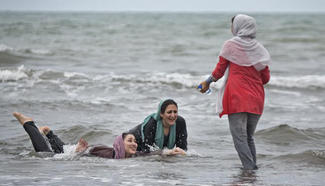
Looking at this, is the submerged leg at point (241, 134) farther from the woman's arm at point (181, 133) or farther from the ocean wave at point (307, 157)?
the ocean wave at point (307, 157)

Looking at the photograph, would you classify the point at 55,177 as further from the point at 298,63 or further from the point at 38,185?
the point at 298,63

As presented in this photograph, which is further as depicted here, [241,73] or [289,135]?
[289,135]

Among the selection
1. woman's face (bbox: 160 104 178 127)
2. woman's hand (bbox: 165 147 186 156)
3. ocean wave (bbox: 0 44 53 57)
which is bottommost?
woman's hand (bbox: 165 147 186 156)

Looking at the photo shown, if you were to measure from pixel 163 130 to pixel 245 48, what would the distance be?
5.83ft

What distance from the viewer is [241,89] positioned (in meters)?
5.29

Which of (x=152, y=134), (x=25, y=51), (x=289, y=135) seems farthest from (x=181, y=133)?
(x=25, y=51)

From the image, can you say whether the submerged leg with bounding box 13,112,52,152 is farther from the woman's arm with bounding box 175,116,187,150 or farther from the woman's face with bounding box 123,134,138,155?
the woman's arm with bounding box 175,116,187,150

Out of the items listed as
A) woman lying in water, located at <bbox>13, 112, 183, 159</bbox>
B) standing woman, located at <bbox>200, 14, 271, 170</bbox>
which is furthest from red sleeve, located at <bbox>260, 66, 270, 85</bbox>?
woman lying in water, located at <bbox>13, 112, 183, 159</bbox>

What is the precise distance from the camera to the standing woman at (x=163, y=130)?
641 cm

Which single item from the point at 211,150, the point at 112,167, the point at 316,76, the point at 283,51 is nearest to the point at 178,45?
the point at 283,51

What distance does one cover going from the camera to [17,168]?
6.03 meters

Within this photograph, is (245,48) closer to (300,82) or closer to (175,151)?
(175,151)

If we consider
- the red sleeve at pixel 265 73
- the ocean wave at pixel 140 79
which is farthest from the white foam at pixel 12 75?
the red sleeve at pixel 265 73

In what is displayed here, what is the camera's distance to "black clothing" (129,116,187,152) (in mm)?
6582
